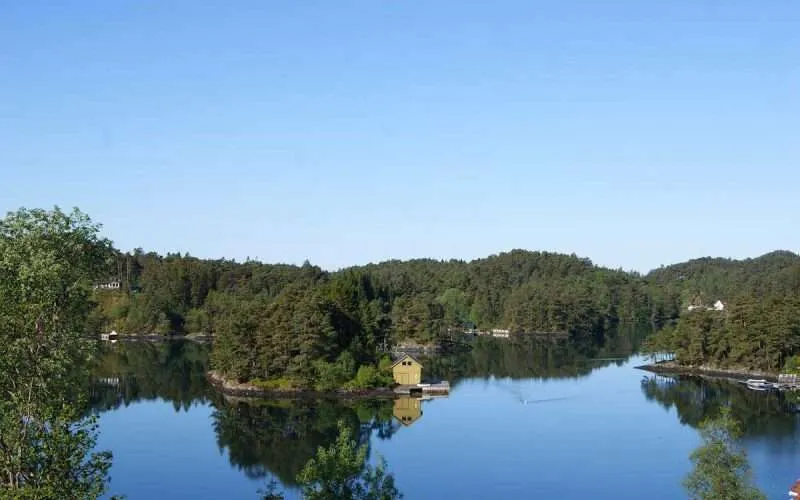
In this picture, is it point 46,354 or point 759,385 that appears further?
point 759,385

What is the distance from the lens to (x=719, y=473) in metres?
16.3

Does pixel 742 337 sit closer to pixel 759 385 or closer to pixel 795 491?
pixel 759 385

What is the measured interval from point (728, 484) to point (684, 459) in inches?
650

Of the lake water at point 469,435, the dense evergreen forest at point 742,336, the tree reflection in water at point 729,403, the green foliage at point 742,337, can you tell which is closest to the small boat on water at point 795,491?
the lake water at point 469,435

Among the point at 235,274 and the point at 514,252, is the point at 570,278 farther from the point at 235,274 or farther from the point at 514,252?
the point at 235,274

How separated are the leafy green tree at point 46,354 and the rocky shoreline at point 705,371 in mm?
46842

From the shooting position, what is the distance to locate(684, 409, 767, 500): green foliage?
1616 centimetres

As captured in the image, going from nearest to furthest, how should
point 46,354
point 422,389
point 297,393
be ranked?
point 46,354 < point 297,393 < point 422,389

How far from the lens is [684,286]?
136375mm

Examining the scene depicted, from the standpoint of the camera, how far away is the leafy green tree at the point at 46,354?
11.5 meters

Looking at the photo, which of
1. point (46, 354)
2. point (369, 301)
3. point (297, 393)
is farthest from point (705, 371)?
point (46, 354)

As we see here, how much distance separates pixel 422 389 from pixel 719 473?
3118 cm

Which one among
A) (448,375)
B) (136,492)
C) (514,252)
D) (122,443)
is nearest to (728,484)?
(136,492)

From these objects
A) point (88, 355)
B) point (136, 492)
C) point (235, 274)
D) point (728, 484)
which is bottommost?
point (136, 492)
